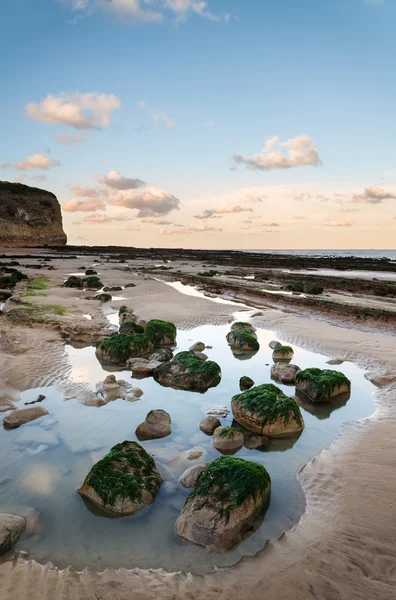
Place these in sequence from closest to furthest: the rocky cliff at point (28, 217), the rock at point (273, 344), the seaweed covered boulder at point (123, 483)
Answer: the seaweed covered boulder at point (123, 483)
the rock at point (273, 344)
the rocky cliff at point (28, 217)

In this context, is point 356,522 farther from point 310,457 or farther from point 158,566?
point 158,566

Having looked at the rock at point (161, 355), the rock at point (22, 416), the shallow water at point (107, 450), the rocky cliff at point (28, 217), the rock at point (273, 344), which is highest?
the rocky cliff at point (28, 217)

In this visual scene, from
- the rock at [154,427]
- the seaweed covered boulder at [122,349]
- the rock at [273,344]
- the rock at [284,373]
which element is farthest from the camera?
the rock at [273,344]

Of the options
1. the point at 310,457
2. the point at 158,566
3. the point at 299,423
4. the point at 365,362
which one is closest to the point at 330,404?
the point at 299,423

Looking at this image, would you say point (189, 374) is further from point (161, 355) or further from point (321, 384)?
point (321, 384)

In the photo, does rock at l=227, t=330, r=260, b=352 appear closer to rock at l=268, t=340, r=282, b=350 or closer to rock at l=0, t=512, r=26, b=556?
rock at l=268, t=340, r=282, b=350

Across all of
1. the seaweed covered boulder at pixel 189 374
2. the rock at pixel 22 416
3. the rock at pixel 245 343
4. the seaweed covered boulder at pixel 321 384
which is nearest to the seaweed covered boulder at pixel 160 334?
the rock at pixel 245 343

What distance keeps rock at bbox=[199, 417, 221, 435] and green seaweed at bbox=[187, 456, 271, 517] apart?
62.0 inches

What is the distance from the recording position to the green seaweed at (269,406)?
20.5 feet

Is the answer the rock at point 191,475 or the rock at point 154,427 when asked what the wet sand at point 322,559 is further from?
the rock at point 154,427

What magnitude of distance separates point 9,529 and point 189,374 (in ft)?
16.0

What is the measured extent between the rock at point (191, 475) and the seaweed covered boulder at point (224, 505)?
0.25 metres

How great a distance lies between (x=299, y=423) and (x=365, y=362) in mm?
4532

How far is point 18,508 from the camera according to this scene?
4328mm
